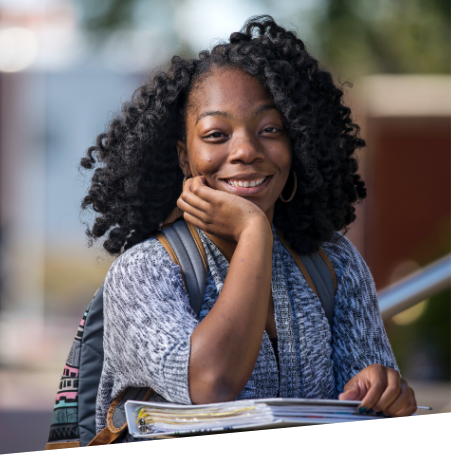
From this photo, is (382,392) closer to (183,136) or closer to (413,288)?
(183,136)

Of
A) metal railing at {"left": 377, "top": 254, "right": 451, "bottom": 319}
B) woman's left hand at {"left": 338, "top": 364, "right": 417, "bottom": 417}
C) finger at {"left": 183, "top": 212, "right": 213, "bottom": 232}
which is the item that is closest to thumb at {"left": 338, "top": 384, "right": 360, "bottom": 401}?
woman's left hand at {"left": 338, "top": 364, "right": 417, "bottom": 417}

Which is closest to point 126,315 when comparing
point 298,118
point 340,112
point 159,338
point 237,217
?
point 159,338

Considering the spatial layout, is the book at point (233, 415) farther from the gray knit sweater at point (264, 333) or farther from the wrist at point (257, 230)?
the wrist at point (257, 230)

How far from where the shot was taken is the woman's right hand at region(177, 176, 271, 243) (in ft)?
6.38

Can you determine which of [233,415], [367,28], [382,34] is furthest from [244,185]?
[382,34]

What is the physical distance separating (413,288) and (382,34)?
19.8 feet

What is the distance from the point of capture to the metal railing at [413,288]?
2.77 m

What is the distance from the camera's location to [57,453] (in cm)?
126

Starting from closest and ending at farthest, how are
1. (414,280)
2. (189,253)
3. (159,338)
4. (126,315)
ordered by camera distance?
(159,338)
(126,315)
(189,253)
(414,280)

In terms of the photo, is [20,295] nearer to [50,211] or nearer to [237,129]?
[50,211]

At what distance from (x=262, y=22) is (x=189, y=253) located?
0.82 meters

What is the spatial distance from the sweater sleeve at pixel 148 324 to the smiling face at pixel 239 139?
0.29 metres

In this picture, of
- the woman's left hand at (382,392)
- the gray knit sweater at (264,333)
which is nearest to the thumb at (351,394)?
the woman's left hand at (382,392)

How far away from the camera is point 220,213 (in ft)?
6.52
